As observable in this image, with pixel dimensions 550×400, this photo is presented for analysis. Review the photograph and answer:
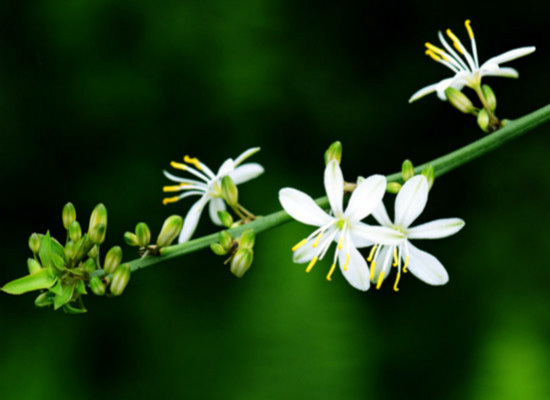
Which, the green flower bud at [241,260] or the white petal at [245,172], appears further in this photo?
the white petal at [245,172]

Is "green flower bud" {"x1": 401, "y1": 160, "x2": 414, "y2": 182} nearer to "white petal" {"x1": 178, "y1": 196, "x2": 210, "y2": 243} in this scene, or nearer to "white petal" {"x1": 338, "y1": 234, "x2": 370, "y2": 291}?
"white petal" {"x1": 338, "y1": 234, "x2": 370, "y2": 291}

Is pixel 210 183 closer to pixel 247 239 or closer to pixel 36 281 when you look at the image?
pixel 247 239

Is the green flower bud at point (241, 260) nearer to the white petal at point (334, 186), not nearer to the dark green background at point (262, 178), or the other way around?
the white petal at point (334, 186)

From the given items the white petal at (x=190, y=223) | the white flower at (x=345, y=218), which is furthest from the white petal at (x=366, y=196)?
the white petal at (x=190, y=223)

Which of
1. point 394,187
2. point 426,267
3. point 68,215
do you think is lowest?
point 426,267

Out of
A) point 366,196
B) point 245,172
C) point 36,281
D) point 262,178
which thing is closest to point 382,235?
point 366,196

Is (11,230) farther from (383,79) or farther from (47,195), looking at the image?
(383,79)
